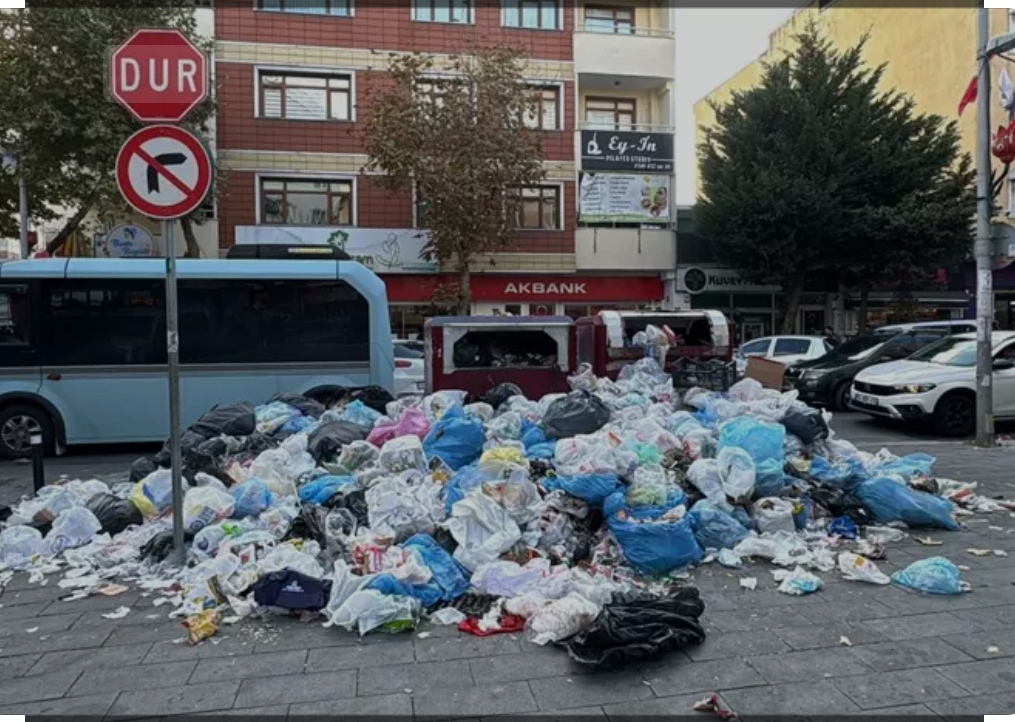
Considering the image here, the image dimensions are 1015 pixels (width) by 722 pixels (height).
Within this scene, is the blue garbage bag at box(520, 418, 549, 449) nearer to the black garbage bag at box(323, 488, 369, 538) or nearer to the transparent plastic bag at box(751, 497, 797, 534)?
the black garbage bag at box(323, 488, 369, 538)

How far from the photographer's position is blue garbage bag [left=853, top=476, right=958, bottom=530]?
18.9ft

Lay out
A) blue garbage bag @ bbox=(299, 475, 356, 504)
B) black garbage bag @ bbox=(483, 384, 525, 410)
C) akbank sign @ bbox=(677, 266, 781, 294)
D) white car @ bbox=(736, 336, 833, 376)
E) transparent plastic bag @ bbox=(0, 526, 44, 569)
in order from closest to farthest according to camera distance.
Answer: transparent plastic bag @ bbox=(0, 526, 44, 569) → blue garbage bag @ bbox=(299, 475, 356, 504) → black garbage bag @ bbox=(483, 384, 525, 410) → white car @ bbox=(736, 336, 833, 376) → akbank sign @ bbox=(677, 266, 781, 294)

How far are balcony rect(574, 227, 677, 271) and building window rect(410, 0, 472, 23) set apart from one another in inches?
286

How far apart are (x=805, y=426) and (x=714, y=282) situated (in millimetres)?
18067

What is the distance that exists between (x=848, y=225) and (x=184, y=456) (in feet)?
63.9

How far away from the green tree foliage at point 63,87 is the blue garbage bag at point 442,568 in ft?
50.9

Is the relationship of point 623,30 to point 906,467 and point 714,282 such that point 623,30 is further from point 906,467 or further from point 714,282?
point 906,467

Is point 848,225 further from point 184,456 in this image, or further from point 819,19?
point 184,456

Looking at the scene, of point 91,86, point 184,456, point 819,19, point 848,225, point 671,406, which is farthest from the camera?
point 819,19

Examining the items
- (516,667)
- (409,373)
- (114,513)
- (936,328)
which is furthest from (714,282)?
(516,667)

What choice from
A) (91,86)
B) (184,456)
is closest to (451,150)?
(91,86)

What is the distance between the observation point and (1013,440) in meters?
10.6

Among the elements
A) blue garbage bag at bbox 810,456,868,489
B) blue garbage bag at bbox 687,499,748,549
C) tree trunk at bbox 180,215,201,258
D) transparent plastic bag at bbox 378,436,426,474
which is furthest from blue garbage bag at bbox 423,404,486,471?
tree trunk at bbox 180,215,201,258

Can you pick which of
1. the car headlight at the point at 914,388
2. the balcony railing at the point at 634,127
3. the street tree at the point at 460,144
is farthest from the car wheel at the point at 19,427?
the balcony railing at the point at 634,127
